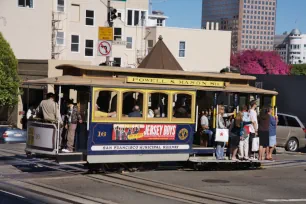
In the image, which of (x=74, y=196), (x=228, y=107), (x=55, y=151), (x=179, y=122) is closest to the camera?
(x=74, y=196)

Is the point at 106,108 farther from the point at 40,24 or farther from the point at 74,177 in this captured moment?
the point at 40,24

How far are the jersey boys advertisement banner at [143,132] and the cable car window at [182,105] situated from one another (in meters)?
0.43

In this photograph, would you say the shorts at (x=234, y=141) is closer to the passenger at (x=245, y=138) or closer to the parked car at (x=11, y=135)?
the passenger at (x=245, y=138)

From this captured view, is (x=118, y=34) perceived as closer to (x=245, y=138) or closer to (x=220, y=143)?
(x=245, y=138)

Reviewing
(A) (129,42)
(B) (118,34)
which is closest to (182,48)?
(A) (129,42)

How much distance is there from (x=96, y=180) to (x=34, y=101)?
21517 millimetres

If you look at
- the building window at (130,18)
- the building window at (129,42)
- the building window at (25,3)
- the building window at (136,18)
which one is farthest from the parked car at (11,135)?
the building window at (136,18)

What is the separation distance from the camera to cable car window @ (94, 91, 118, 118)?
51.3 feet

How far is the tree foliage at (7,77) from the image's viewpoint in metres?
35.3

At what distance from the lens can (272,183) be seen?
15648 millimetres

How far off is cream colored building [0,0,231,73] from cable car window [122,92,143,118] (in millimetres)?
21867

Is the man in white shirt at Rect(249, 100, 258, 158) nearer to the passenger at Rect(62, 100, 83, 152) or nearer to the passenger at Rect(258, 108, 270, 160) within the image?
the passenger at Rect(258, 108, 270, 160)

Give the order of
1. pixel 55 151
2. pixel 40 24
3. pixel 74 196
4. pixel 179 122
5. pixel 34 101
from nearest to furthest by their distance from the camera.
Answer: pixel 74 196 → pixel 55 151 → pixel 179 122 → pixel 34 101 → pixel 40 24

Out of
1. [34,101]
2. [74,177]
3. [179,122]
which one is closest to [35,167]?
[74,177]
